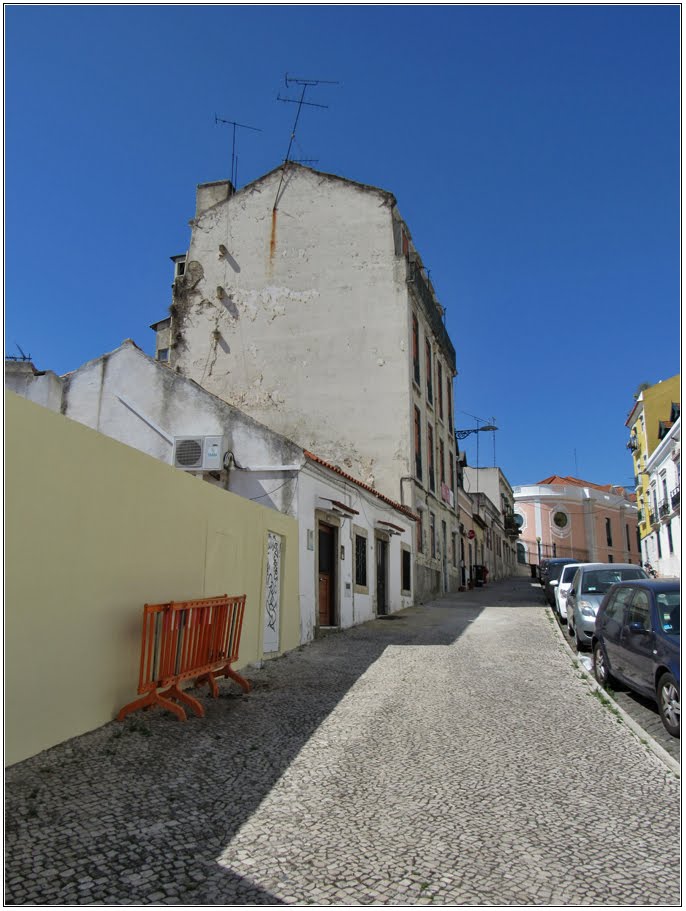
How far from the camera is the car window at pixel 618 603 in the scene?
25.6ft

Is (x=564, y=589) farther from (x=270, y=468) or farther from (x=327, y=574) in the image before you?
(x=270, y=468)

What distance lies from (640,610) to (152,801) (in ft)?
17.8

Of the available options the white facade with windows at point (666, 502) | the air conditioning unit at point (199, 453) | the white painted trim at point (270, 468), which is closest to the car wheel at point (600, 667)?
the white painted trim at point (270, 468)

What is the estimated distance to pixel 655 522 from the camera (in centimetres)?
3934

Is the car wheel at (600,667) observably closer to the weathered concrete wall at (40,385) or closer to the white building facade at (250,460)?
the white building facade at (250,460)

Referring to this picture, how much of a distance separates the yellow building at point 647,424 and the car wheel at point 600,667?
32.9 meters

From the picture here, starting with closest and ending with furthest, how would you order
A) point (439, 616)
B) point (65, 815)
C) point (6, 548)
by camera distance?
1. point (65, 815)
2. point (6, 548)
3. point (439, 616)

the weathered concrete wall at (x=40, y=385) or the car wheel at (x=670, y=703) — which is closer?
the car wheel at (x=670, y=703)

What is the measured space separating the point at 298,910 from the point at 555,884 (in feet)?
A: 4.47

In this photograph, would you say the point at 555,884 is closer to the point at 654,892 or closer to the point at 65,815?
the point at 654,892

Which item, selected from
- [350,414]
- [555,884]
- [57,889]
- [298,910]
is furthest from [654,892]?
[350,414]

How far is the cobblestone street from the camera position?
11.1 feet

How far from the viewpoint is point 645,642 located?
673 centimetres

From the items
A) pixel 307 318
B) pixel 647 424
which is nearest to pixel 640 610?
pixel 307 318
